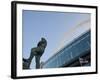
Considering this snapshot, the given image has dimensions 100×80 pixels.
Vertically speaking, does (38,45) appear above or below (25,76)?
above

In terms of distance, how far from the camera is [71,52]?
1.49 meters

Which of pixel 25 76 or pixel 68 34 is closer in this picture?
pixel 25 76

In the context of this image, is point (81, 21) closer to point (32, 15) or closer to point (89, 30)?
point (89, 30)

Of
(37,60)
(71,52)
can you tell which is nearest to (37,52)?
(37,60)

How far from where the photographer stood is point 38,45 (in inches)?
55.5

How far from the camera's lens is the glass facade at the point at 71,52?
144cm

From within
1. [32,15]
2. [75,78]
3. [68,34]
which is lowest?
[75,78]

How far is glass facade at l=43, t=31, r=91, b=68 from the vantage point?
144 cm

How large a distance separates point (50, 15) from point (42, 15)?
5 cm

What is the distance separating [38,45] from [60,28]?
18cm

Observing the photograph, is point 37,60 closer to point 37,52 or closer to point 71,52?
point 37,52

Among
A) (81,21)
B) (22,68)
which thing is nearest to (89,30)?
(81,21)

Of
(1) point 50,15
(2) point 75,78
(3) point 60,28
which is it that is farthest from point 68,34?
(2) point 75,78

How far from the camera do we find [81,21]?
152 centimetres
